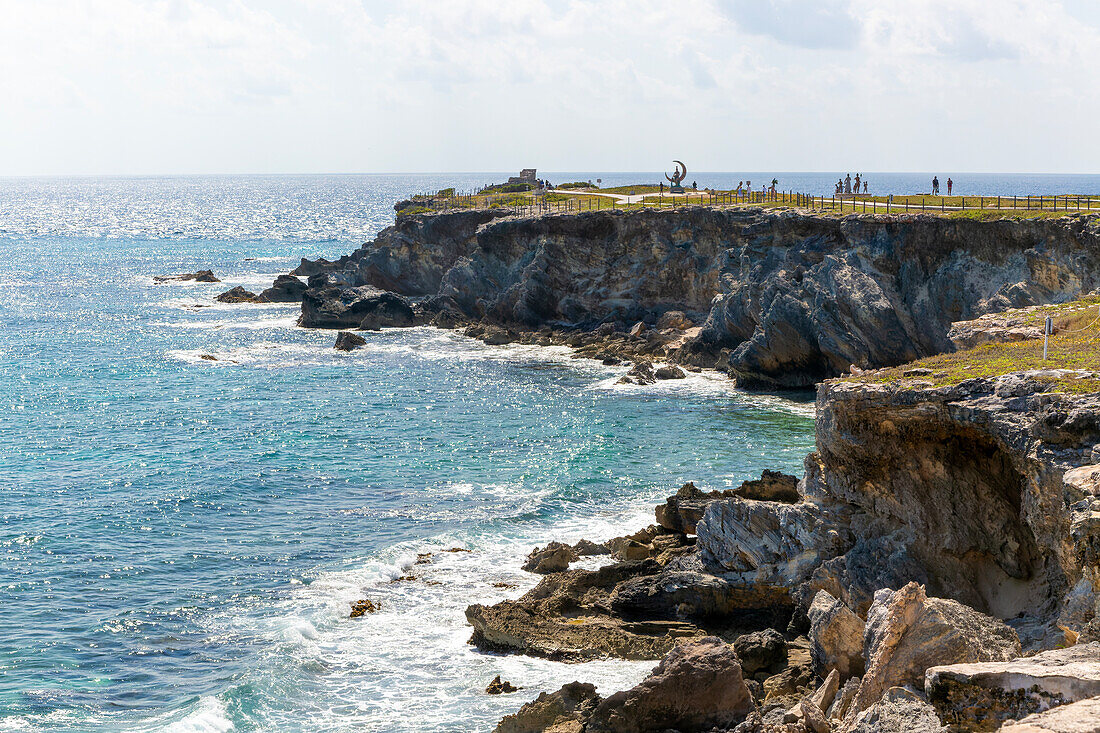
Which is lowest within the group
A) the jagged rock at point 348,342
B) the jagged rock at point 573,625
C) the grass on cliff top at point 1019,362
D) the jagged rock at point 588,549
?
the jagged rock at point 573,625

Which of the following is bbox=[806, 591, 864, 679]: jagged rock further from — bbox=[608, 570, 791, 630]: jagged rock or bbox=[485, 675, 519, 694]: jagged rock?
bbox=[485, 675, 519, 694]: jagged rock

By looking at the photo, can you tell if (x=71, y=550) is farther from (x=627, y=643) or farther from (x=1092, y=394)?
(x=1092, y=394)

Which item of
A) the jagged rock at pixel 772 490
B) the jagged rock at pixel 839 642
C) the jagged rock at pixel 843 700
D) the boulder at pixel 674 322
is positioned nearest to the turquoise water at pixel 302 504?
the jagged rock at pixel 772 490

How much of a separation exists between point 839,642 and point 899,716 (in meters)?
4.57

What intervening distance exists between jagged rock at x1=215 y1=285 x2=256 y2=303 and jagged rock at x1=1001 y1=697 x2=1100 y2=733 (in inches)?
3525

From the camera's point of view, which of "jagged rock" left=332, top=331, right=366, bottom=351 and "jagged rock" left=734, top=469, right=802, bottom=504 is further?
"jagged rock" left=332, top=331, right=366, bottom=351

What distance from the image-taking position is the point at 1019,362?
2166 centimetres

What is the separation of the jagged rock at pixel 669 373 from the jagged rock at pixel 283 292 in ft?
153

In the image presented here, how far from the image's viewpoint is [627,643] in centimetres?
2353

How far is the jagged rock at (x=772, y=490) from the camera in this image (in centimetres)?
3009

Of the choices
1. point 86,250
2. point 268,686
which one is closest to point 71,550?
point 268,686

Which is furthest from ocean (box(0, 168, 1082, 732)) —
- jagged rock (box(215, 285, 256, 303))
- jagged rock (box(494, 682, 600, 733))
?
jagged rock (box(215, 285, 256, 303))

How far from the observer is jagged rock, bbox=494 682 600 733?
61.7 ft

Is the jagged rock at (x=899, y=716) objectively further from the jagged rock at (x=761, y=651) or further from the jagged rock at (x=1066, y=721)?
the jagged rock at (x=761, y=651)
